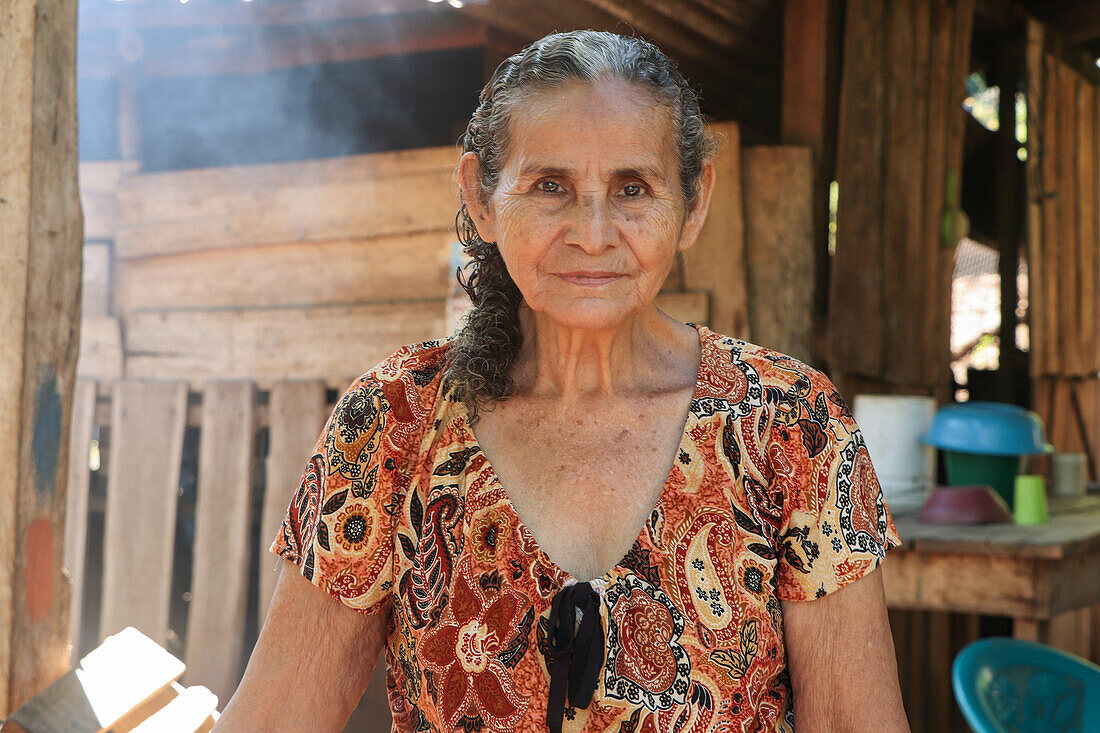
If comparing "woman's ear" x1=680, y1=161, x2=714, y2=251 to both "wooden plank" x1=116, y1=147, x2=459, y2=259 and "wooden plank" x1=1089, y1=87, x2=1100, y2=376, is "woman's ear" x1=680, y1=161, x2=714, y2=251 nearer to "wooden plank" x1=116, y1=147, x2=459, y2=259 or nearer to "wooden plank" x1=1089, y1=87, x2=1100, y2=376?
"wooden plank" x1=116, y1=147, x2=459, y2=259

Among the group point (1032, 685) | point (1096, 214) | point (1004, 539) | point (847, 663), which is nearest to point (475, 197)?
point (847, 663)

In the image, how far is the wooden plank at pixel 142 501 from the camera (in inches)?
165

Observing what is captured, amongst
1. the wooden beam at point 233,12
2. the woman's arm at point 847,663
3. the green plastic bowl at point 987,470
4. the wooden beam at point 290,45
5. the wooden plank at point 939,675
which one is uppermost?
the wooden beam at point 233,12

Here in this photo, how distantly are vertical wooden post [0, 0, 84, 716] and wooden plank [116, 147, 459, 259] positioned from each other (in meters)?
1.86

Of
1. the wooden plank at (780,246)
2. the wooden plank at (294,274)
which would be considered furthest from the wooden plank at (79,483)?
the wooden plank at (780,246)

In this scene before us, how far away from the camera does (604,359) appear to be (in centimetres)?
170

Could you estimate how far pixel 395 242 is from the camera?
404 cm

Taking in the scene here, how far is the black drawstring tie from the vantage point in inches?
56.7

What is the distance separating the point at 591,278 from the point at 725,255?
2103mm

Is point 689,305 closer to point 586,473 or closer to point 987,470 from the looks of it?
point 987,470

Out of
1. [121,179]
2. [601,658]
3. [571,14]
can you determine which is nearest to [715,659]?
[601,658]

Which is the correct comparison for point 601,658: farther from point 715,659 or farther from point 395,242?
point 395,242

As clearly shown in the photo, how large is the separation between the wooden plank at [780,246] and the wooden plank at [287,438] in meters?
1.73

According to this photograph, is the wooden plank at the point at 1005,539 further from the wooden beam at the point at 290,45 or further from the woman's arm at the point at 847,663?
the wooden beam at the point at 290,45
